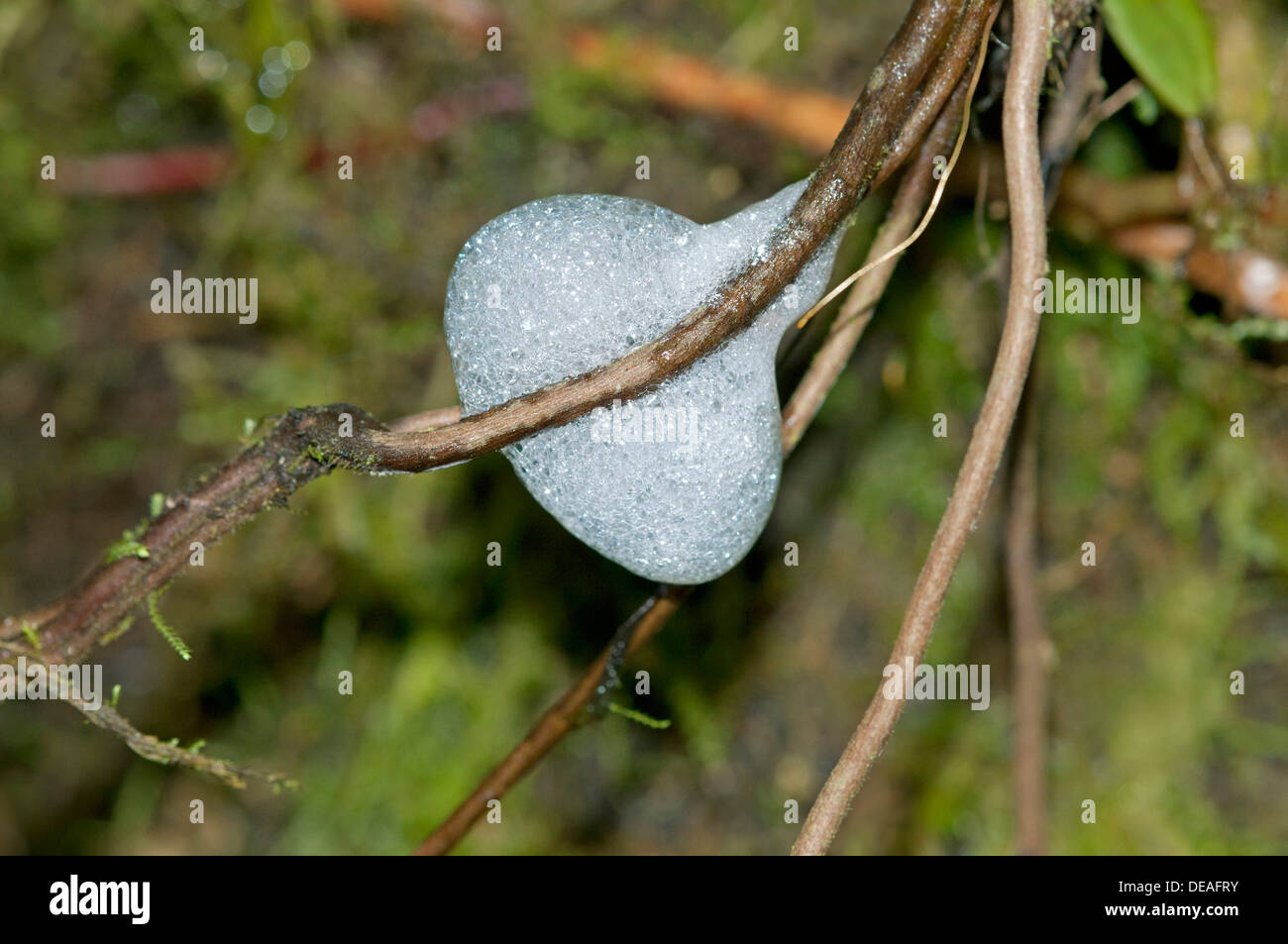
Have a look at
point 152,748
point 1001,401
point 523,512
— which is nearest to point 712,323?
point 1001,401

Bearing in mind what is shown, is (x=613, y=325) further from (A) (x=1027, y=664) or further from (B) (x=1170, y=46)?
(A) (x=1027, y=664)

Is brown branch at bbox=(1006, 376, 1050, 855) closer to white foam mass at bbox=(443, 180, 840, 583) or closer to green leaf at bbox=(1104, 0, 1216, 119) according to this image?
green leaf at bbox=(1104, 0, 1216, 119)

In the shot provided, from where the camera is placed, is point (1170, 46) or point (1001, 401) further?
point (1170, 46)

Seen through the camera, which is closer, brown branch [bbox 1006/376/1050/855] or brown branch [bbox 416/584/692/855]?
brown branch [bbox 416/584/692/855]

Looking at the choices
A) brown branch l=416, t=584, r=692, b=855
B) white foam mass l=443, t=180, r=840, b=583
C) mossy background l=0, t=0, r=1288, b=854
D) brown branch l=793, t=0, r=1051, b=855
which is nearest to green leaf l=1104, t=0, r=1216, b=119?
mossy background l=0, t=0, r=1288, b=854

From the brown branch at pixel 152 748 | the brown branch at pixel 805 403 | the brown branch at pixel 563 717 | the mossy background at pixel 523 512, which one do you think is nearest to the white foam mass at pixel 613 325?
the brown branch at pixel 805 403

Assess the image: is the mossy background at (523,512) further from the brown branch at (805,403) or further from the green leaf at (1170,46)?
the brown branch at (805,403)
